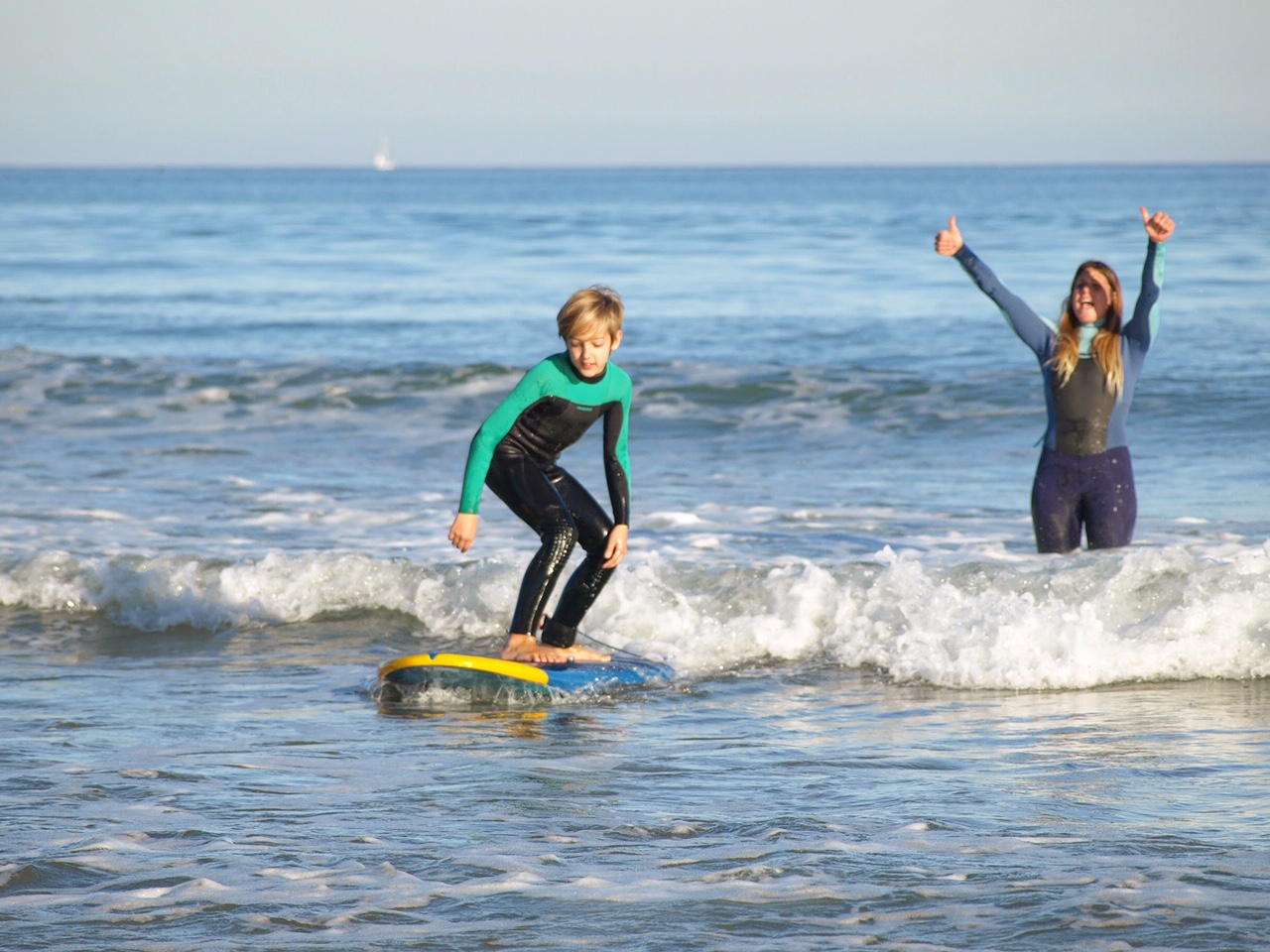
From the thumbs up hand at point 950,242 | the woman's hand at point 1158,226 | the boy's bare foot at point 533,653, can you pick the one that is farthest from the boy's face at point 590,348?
the woman's hand at point 1158,226

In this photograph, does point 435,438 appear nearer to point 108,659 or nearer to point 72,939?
point 108,659

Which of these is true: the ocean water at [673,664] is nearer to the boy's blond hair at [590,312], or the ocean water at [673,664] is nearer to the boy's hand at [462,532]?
the boy's hand at [462,532]

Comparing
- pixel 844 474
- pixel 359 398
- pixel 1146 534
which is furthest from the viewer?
pixel 359 398

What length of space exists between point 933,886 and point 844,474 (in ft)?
29.0

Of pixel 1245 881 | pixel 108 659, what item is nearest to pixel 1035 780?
pixel 1245 881

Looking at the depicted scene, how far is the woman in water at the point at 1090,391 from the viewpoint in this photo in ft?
23.0

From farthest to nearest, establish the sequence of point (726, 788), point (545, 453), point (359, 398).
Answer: point (359, 398) → point (545, 453) → point (726, 788)

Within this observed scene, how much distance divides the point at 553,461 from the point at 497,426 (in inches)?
17.4

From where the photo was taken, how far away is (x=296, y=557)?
898 cm

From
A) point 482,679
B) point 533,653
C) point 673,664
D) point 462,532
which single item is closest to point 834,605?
point 673,664

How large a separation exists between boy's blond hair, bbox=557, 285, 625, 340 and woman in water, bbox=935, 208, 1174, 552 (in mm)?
2030

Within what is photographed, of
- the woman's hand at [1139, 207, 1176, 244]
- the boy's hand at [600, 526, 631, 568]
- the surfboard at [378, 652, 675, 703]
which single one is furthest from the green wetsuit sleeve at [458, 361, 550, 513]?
the woman's hand at [1139, 207, 1176, 244]

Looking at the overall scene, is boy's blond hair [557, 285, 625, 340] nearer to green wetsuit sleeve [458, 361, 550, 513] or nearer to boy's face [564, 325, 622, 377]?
boy's face [564, 325, 622, 377]

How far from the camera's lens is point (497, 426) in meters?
6.16
